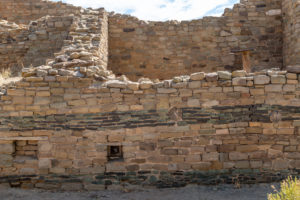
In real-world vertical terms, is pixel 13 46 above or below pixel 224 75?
above

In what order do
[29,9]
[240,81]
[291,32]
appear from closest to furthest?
1. [240,81]
2. [291,32]
3. [29,9]

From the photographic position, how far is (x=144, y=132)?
5797 mm

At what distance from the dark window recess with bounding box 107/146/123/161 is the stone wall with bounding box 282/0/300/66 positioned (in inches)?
223

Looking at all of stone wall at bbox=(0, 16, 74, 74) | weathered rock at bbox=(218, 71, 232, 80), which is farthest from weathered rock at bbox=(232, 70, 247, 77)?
stone wall at bbox=(0, 16, 74, 74)

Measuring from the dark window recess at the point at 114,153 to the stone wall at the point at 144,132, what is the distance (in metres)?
0.17

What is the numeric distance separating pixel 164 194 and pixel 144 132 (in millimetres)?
1211

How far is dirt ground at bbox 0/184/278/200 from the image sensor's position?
5.39 meters

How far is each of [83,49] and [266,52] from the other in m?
5.82

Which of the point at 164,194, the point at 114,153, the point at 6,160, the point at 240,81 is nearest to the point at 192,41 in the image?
the point at 240,81

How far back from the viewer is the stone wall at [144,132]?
571cm

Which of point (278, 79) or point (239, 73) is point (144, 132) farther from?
point (278, 79)

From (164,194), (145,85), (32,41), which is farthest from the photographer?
(32,41)

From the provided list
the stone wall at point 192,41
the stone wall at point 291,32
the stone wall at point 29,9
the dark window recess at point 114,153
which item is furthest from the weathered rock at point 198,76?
the stone wall at point 29,9

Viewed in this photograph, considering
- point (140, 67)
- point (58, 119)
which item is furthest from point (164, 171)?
point (140, 67)
